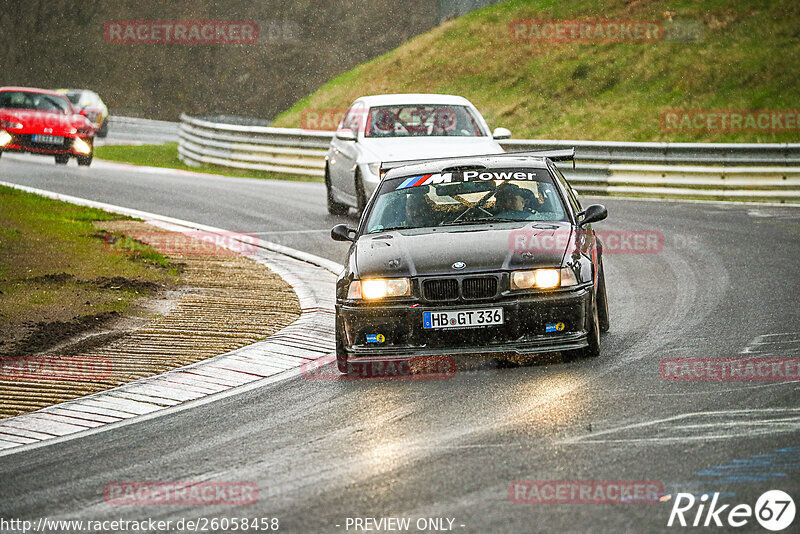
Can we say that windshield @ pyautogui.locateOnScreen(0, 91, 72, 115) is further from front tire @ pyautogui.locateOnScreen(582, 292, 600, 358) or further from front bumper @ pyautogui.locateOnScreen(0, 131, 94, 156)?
front tire @ pyautogui.locateOnScreen(582, 292, 600, 358)

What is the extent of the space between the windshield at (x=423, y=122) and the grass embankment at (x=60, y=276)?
390 centimetres

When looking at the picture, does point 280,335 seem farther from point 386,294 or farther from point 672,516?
point 672,516

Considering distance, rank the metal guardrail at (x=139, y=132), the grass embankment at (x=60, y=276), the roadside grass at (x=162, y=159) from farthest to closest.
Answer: the metal guardrail at (x=139, y=132)
the roadside grass at (x=162, y=159)
the grass embankment at (x=60, y=276)

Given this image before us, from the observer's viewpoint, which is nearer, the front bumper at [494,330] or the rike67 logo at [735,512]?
the rike67 logo at [735,512]

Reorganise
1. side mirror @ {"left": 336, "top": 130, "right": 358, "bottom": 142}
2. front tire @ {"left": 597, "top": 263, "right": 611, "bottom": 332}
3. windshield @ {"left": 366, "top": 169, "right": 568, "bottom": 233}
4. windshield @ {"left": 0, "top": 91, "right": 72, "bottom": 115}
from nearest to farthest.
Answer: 1. front tire @ {"left": 597, "top": 263, "right": 611, "bottom": 332}
2. windshield @ {"left": 366, "top": 169, "right": 568, "bottom": 233}
3. side mirror @ {"left": 336, "top": 130, "right": 358, "bottom": 142}
4. windshield @ {"left": 0, "top": 91, "right": 72, "bottom": 115}

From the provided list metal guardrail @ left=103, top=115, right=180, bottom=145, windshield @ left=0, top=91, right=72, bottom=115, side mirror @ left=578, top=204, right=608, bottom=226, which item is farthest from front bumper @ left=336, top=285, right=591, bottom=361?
metal guardrail @ left=103, top=115, right=180, bottom=145

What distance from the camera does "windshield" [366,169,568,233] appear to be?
9.27 m

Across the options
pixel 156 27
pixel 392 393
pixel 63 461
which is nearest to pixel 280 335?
pixel 392 393

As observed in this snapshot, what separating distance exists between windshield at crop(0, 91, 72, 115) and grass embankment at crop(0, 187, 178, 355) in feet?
30.3

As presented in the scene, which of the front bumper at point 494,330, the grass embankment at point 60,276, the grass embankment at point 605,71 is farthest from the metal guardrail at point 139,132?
the front bumper at point 494,330

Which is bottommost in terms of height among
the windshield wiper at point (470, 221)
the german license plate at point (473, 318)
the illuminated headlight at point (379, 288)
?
the german license plate at point (473, 318)

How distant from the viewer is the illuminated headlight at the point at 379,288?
27.0ft

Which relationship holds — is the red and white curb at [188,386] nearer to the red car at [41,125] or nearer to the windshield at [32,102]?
the red car at [41,125]

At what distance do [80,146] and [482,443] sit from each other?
21.3 metres
